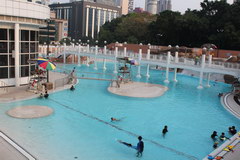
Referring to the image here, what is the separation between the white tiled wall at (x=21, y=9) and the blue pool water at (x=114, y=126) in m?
7.64

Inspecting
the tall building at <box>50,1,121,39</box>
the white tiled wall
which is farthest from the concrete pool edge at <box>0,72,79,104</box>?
the tall building at <box>50,1,121,39</box>

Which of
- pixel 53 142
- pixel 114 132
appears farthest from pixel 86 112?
pixel 53 142

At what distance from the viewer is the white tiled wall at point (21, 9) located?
20609mm

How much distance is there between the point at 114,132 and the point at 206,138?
18.2 ft

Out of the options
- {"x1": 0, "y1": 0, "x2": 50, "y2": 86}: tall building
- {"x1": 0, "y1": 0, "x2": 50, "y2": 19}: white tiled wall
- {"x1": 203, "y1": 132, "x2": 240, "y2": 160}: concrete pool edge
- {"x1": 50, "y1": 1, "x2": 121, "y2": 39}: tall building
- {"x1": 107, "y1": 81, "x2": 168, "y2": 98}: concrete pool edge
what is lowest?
{"x1": 203, "y1": 132, "x2": 240, "y2": 160}: concrete pool edge

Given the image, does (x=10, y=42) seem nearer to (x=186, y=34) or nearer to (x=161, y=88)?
(x=161, y=88)

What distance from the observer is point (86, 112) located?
18234 mm

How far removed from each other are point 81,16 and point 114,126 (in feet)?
480

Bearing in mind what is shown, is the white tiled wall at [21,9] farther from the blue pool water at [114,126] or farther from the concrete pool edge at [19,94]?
the blue pool water at [114,126]

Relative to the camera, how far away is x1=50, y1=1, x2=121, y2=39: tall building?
153875mm

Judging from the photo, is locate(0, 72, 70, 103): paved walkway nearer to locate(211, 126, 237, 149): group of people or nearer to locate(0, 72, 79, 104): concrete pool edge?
locate(0, 72, 79, 104): concrete pool edge

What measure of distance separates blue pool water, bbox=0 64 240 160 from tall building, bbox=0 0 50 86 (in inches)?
164

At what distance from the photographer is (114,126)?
15.7 m

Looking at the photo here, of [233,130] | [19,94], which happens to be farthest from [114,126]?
[19,94]
